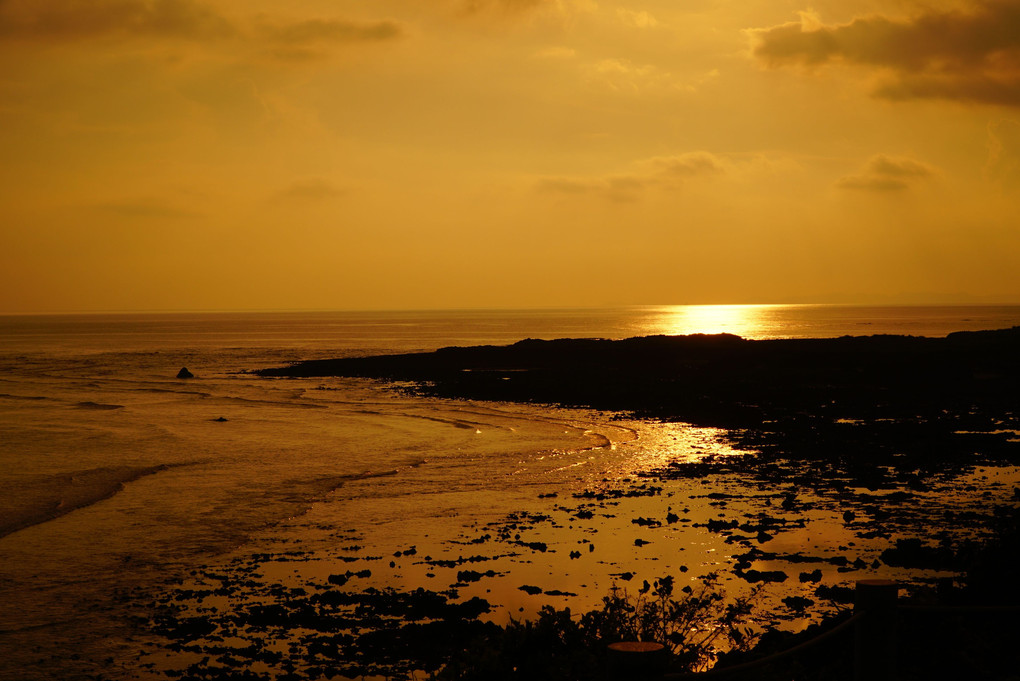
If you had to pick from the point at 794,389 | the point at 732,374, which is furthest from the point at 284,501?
the point at 732,374

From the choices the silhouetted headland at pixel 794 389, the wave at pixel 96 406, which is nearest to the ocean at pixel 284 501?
the wave at pixel 96 406

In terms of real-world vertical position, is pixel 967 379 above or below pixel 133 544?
above

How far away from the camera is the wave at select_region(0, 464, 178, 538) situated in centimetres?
2134

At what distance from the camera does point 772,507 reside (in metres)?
20.3

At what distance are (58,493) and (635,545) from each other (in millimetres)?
17774

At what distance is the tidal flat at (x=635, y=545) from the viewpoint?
40.7ft

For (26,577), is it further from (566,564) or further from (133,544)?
(566,564)

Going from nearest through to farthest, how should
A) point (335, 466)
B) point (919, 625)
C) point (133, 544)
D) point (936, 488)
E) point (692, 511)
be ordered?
point (919, 625) < point (133, 544) < point (692, 511) < point (936, 488) < point (335, 466)

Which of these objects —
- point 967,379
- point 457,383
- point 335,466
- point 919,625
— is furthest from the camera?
point 457,383

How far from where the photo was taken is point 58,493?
80.2ft

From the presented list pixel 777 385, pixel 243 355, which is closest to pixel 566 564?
pixel 777 385

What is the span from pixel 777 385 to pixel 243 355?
75.9 meters

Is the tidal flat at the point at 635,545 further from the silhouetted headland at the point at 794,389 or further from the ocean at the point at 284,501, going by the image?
the silhouetted headland at the point at 794,389

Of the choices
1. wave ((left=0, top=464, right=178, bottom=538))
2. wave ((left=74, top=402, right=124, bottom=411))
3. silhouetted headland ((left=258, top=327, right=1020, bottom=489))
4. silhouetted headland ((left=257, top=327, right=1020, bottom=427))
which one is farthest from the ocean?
silhouetted headland ((left=257, top=327, right=1020, bottom=427))
